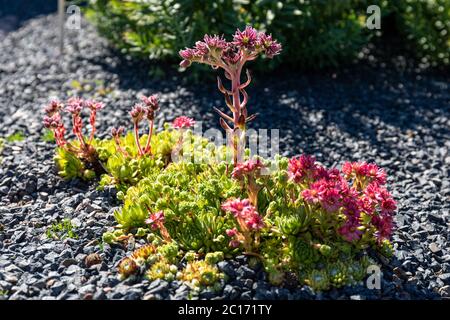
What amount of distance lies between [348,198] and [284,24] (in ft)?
9.91

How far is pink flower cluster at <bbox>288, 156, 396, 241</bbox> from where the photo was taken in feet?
10.1

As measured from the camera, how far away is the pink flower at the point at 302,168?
324cm

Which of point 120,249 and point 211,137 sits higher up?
point 211,137

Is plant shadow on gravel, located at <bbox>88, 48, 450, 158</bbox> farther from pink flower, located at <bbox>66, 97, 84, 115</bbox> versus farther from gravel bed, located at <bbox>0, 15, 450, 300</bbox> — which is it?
pink flower, located at <bbox>66, 97, 84, 115</bbox>

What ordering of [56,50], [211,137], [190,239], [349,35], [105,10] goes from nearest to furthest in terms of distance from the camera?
[190,239], [211,137], [349,35], [105,10], [56,50]

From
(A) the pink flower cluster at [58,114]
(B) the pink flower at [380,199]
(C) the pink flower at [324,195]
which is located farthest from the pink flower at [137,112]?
(B) the pink flower at [380,199]

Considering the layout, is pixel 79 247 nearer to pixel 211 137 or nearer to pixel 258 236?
pixel 258 236

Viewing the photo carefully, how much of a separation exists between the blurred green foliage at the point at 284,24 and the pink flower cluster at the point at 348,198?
272cm

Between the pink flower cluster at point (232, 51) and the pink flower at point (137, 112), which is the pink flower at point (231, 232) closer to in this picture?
the pink flower cluster at point (232, 51)

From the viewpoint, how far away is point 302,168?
3.26 m

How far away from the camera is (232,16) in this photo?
18.8ft

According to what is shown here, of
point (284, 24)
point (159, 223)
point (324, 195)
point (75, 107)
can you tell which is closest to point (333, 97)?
point (284, 24)
